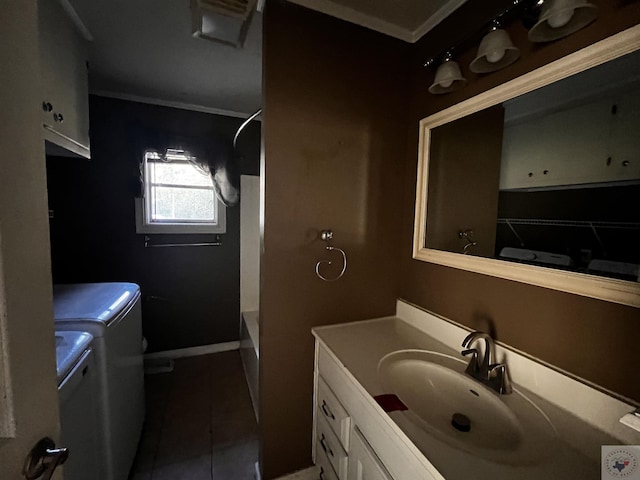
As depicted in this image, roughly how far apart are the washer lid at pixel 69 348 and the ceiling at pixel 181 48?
1616 millimetres

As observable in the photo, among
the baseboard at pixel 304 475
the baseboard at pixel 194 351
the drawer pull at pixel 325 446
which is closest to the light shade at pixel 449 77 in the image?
the drawer pull at pixel 325 446

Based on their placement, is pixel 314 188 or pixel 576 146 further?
pixel 314 188

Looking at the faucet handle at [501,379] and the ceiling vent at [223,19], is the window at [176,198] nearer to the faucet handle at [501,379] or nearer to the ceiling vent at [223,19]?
the ceiling vent at [223,19]

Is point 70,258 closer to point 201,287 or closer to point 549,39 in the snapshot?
point 201,287

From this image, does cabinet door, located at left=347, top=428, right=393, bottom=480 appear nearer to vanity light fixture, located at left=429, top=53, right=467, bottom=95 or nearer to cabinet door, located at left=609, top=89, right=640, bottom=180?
cabinet door, located at left=609, top=89, right=640, bottom=180

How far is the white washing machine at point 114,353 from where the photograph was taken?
1175mm

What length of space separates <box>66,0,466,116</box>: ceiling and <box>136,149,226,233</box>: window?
0.54m

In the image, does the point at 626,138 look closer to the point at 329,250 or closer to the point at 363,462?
the point at 329,250

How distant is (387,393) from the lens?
0.88 meters

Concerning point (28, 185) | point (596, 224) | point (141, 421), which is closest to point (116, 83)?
point (28, 185)

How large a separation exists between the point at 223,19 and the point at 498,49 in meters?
1.10

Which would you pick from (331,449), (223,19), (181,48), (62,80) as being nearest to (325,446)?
(331,449)

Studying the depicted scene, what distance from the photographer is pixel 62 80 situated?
55.0 inches

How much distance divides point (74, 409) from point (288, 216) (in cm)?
109
